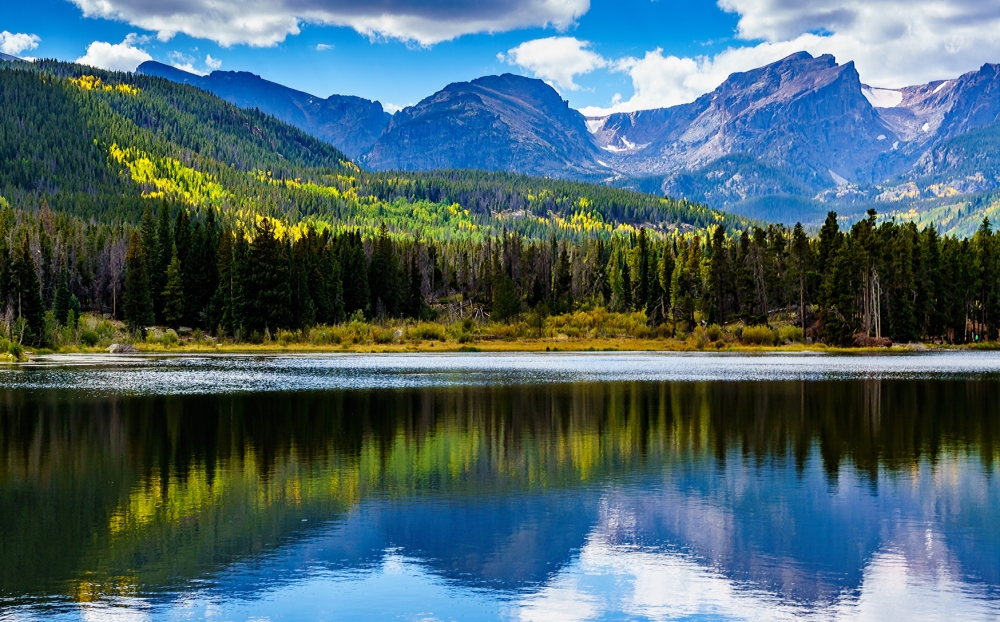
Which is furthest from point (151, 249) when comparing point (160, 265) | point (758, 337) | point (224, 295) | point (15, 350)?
point (758, 337)

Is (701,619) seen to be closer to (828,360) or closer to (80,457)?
(80,457)

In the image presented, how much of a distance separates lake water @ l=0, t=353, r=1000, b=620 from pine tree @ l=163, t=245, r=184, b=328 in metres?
76.6

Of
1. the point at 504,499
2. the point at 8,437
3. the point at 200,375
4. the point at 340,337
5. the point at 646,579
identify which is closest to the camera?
the point at 646,579

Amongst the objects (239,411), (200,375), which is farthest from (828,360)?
(239,411)

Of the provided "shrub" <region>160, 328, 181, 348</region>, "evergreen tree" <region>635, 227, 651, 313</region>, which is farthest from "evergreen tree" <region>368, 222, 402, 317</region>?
"shrub" <region>160, 328, 181, 348</region>

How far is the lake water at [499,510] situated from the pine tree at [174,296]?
3018 inches

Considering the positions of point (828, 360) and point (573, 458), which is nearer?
point (573, 458)

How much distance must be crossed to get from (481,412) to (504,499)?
18.0 metres

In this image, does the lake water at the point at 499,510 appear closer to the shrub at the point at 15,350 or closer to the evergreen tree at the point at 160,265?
the shrub at the point at 15,350

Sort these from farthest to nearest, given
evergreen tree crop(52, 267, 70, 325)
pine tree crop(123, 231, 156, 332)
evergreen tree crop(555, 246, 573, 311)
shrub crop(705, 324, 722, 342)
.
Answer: evergreen tree crop(555, 246, 573, 311) → pine tree crop(123, 231, 156, 332) → shrub crop(705, 324, 722, 342) → evergreen tree crop(52, 267, 70, 325)

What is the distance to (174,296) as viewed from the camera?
12044 cm

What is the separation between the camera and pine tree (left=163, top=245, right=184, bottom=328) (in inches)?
4715

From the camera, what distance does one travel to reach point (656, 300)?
14562cm

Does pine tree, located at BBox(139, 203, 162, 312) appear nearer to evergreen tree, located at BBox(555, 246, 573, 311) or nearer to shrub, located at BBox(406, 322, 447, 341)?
shrub, located at BBox(406, 322, 447, 341)
